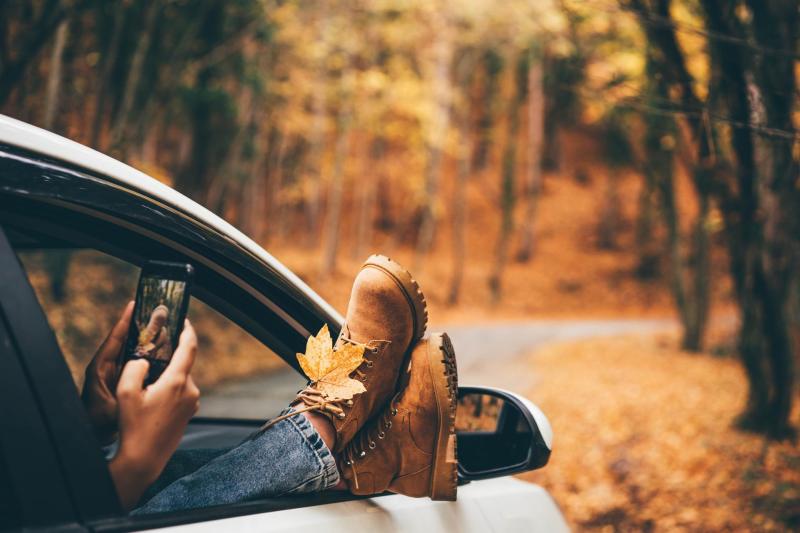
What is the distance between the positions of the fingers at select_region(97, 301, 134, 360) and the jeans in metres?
0.35

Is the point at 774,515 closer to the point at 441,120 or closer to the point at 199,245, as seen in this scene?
the point at 199,245

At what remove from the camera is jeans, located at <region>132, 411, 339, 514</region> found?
1643 millimetres

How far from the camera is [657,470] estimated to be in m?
6.95

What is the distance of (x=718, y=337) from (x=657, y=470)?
11.7 m

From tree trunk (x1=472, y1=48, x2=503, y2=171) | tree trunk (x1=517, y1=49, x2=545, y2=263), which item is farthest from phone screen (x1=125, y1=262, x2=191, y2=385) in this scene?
tree trunk (x1=472, y1=48, x2=503, y2=171)

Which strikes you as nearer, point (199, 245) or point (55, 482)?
point (55, 482)

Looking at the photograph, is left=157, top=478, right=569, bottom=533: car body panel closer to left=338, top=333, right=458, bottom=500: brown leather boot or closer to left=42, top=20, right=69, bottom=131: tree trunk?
left=338, top=333, right=458, bottom=500: brown leather boot

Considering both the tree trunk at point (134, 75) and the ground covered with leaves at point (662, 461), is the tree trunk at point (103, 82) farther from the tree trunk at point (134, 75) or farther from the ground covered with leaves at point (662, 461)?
the ground covered with leaves at point (662, 461)

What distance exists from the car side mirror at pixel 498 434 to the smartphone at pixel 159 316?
3.27ft

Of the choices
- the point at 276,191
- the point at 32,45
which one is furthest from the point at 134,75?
the point at 276,191

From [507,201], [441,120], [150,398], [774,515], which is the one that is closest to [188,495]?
[150,398]

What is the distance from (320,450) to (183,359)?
44 cm

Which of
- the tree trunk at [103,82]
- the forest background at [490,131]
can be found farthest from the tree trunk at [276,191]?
the tree trunk at [103,82]

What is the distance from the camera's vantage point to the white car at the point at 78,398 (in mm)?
1249
